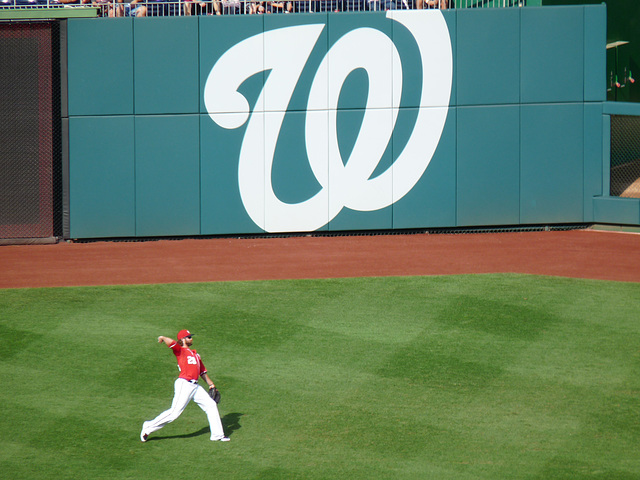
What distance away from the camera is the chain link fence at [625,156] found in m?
20.1

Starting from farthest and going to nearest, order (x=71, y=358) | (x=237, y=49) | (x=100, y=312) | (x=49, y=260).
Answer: (x=237, y=49)
(x=49, y=260)
(x=100, y=312)
(x=71, y=358)

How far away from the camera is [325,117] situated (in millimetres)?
19844

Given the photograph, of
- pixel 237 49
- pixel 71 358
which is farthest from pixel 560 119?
pixel 71 358

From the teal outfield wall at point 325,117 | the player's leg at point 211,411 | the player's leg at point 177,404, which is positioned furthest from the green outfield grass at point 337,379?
the teal outfield wall at point 325,117

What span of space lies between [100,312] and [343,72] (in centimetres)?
917

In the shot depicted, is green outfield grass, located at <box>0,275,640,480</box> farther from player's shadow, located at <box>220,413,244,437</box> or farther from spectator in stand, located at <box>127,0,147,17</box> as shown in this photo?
spectator in stand, located at <box>127,0,147,17</box>

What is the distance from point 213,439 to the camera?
9.02m

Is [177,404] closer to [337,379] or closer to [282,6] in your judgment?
[337,379]

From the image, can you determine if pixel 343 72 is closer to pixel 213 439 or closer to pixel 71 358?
pixel 71 358

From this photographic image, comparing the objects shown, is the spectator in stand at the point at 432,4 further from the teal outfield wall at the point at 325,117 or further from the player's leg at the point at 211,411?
the player's leg at the point at 211,411

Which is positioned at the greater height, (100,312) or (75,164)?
(75,164)

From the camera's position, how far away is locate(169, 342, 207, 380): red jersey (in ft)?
29.2

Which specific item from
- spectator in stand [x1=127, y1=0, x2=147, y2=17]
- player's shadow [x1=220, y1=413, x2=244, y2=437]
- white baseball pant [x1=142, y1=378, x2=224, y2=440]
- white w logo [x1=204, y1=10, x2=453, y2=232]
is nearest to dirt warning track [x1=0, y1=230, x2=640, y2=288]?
white w logo [x1=204, y1=10, x2=453, y2=232]

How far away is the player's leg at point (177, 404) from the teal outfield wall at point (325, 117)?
1143cm
